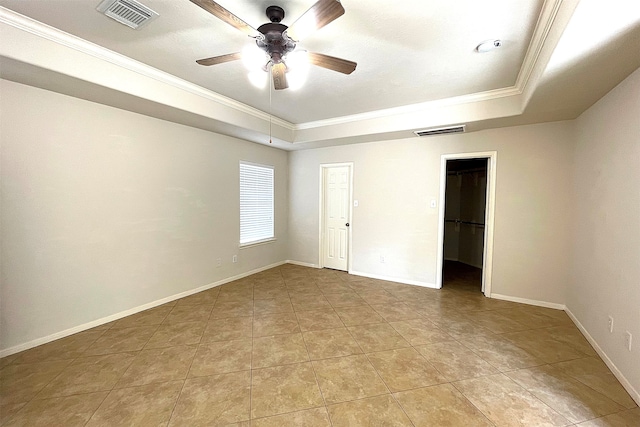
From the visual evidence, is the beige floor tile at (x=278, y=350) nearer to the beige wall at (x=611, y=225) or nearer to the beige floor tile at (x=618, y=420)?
the beige floor tile at (x=618, y=420)

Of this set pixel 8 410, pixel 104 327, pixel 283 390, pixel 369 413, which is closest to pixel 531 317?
pixel 369 413

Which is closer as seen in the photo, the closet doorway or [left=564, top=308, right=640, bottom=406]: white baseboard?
[left=564, top=308, right=640, bottom=406]: white baseboard

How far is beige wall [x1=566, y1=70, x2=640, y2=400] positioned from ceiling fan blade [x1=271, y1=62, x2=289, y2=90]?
277 cm

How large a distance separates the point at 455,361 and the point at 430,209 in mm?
2403

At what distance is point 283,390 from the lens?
1908 millimetres

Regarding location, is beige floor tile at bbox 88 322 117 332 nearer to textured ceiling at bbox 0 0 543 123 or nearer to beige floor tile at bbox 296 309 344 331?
beige floor tile at bbox 296 309 344 331

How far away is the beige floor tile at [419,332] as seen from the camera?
2.61 metres

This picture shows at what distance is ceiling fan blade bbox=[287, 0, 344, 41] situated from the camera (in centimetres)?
141

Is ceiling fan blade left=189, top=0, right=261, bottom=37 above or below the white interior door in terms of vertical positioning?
above

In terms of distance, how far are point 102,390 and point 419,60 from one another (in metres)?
3.87

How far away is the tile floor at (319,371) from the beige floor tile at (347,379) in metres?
0.01

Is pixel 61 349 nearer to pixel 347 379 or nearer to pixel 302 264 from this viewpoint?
pixel 347 379

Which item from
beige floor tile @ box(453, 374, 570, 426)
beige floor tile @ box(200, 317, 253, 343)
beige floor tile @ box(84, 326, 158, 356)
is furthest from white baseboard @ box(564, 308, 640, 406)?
beige floor tile @ box(84, 326, 158, 356)

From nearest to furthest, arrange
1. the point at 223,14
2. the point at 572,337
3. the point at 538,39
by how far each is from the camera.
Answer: the point at 223,14
the point at 538,39
the point at 572,337
